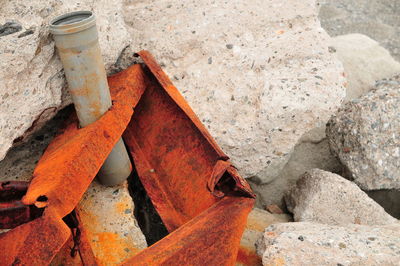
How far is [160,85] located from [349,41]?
2.86 m

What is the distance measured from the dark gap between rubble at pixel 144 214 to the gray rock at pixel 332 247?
648 millimetres

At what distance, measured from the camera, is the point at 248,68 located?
2.59 m

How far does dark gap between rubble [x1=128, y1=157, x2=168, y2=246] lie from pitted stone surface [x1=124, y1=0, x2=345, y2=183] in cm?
53

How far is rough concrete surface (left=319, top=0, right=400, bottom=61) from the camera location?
4.96 metres

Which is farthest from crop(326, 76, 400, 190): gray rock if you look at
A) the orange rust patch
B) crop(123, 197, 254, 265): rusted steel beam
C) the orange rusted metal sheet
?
the orange rusted metal sheet

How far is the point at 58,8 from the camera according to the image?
1939mm

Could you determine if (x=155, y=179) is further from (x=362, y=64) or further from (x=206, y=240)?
(x=362, y=64)

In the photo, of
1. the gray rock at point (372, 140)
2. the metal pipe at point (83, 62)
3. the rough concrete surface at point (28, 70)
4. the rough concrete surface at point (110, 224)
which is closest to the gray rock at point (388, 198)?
the gray rock at point (372, 140)

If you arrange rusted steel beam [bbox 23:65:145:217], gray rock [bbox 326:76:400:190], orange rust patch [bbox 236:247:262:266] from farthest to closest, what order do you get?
gray rock [bbox 326:76:400:190] < orange rust patch [bbox 236:247:262:266] < rusted steel beam [bbox 23:65:145:217]

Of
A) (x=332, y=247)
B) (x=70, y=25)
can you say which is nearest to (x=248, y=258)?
(x=332, y=247)

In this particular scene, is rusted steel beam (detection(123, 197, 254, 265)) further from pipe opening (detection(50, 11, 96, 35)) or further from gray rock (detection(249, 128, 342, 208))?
gray rock (detection(249, 128, 342, 208))

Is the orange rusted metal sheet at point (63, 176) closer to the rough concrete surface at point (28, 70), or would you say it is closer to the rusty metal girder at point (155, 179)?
the rusty metal girder at point (155, 179)

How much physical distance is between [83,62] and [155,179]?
746 millimetres

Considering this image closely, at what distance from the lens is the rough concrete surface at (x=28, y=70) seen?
5.82ft
